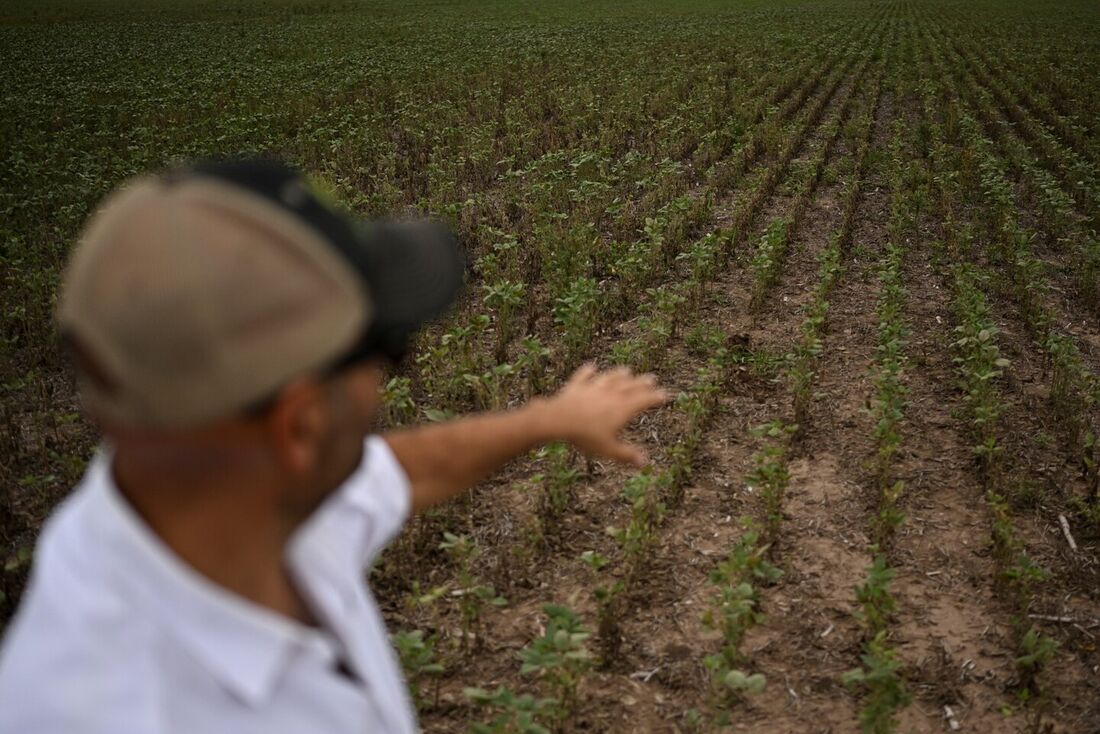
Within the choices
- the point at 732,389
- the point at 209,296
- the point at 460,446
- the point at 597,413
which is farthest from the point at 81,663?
the point at 732,389

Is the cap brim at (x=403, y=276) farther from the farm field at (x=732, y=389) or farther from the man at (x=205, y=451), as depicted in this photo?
the farm field at (x=732, y=389)

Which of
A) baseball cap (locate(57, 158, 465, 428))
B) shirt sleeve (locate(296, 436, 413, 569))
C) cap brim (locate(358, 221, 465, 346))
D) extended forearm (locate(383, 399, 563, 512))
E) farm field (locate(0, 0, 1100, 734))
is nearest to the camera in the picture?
baseball cap (locate(57, 158, 465, 428))

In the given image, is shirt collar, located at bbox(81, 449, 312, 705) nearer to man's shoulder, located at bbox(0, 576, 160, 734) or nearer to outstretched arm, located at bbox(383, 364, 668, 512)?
man's shoulder, located at bbox(0, 576, 160, 734)

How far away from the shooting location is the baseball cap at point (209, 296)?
979 millimetres

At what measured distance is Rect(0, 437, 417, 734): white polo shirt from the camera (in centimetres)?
99

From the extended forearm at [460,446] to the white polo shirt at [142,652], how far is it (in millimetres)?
610

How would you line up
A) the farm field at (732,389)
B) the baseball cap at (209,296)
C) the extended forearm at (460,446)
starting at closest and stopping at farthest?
the baseball cap at (209,296) < the extended forearm at (460,446) < the farm field at (732,389)

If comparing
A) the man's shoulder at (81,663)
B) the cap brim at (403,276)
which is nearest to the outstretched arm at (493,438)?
the cap brim at (403,276)

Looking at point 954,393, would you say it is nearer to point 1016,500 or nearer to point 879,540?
point 1016,500

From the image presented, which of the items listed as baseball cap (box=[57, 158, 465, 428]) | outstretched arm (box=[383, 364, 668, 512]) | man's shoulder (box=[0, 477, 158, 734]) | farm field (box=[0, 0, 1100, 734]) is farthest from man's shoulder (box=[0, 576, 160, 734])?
farm field (box=[0, 0, 1100, 734])

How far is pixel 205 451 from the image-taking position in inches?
40.8

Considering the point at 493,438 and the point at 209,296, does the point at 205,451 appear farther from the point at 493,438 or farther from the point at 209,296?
the point at 493,438

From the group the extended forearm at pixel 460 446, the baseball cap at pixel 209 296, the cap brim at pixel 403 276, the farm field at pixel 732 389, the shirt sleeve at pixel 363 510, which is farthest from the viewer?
the farm field at pixel 732 389

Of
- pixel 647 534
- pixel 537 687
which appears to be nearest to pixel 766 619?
pixel 647 534
